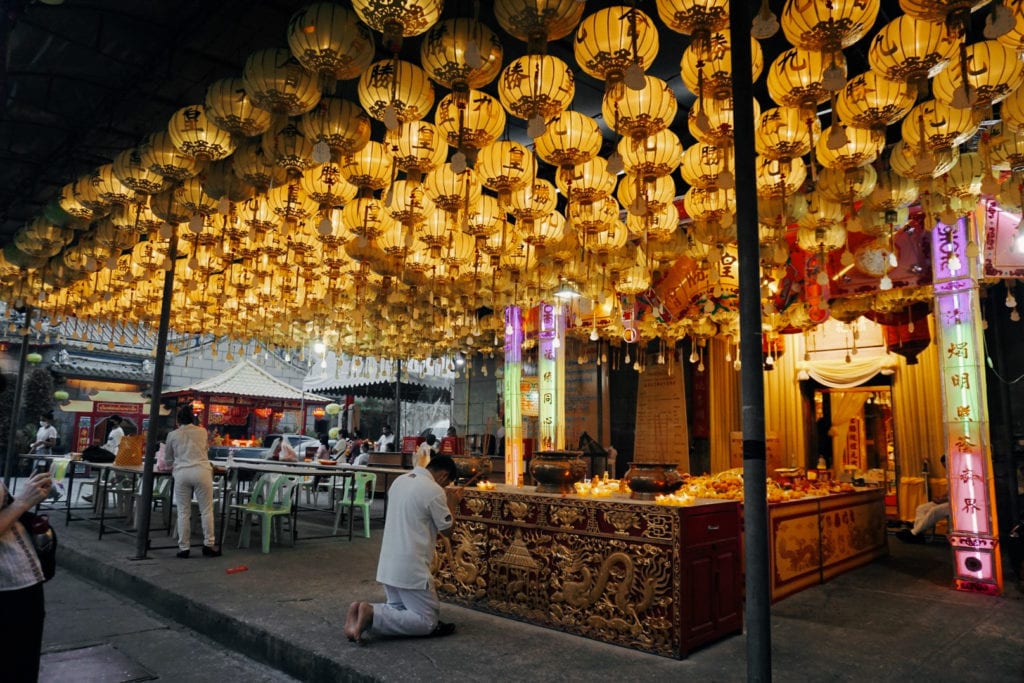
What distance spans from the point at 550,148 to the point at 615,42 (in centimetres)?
99

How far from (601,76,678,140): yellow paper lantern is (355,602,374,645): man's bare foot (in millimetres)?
3040

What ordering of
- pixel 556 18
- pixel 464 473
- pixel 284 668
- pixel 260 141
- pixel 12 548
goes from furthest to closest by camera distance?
pixel 464 473 < pixel 260 141 < pixel 284 668 < pixel 556 18 < pixel 12 548

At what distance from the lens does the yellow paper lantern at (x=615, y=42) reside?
300 centimetres

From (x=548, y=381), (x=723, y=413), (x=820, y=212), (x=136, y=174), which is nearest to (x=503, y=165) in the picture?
(x=820, y=212)

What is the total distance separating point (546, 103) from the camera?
336 cm

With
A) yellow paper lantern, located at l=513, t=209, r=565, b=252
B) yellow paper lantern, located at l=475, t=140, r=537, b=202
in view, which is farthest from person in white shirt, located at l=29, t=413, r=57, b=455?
yellow paper lantern, located at l=475, t=140, r=537, b=202

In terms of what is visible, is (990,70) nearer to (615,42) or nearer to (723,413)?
(615,42)

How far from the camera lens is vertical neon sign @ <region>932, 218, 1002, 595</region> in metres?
4.93

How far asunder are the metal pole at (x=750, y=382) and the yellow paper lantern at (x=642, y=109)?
135cm

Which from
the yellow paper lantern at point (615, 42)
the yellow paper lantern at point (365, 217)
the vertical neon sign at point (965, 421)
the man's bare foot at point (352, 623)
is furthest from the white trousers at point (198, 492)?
the vertical neon sign at point (965, 421)

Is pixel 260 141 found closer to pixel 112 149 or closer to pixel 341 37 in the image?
pixel 341 37

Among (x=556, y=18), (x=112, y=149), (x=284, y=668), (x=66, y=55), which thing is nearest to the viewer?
(x=556, y=18)

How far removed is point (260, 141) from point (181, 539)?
360 cm

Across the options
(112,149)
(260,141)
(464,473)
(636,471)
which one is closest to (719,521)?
(636,471)
